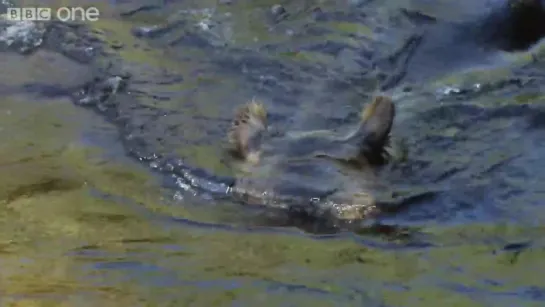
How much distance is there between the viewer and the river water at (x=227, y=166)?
412 centimetres

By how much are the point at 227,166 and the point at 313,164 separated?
0.59 metres

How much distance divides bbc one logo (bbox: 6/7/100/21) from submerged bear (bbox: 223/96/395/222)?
2.45 m

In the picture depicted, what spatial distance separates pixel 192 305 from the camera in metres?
3.89

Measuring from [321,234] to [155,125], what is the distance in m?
1.77

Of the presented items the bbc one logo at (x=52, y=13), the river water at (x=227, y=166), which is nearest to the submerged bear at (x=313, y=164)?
the river water at (x=227, y=166)

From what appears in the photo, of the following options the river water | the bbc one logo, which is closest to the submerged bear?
the river water

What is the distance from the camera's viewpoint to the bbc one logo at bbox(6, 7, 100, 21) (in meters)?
7.62

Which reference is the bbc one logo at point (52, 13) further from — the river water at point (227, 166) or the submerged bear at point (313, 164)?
the submerged bear at point (313, 164)

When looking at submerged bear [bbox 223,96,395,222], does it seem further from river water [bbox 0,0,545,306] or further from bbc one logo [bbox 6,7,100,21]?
bbc one logo [bbox 6,7,100,21]

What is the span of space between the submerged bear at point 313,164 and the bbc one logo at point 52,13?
2454 millimetres

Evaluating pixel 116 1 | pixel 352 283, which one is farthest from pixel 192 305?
pixel 116 1

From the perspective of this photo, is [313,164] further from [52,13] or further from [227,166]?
[52,13]

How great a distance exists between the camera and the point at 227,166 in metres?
5.44

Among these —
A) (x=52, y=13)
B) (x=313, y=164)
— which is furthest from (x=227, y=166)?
(x=52, y=13)
